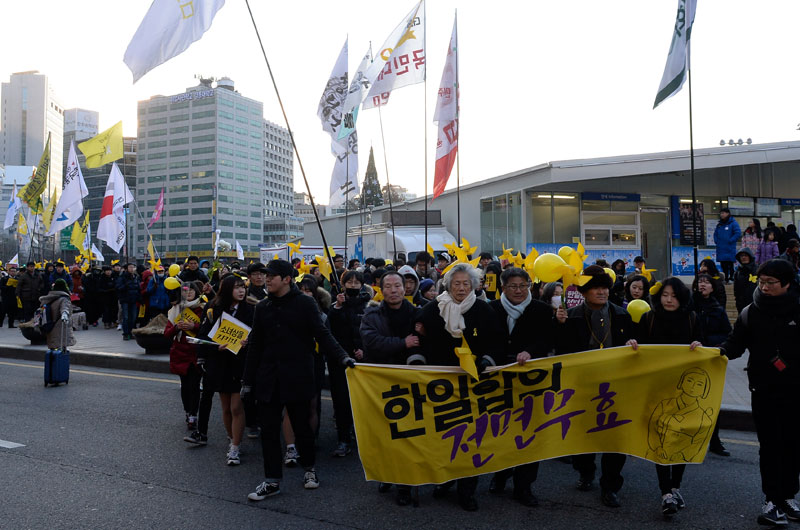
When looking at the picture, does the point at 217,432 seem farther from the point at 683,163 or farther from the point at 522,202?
the point at 683,163

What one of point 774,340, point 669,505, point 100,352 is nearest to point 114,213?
point 100,352

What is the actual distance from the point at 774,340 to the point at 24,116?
168m

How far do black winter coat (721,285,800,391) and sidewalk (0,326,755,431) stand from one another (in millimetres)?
2914

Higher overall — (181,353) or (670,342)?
(670,342)

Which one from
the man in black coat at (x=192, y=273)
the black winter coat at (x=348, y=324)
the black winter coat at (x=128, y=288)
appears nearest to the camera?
the black winter coat at (x=348, y=324)

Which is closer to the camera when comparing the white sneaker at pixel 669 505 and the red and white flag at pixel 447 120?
the white sneaker at pixel 669 505

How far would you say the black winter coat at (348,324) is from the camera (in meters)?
6.74

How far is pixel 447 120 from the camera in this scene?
1476 centimetres

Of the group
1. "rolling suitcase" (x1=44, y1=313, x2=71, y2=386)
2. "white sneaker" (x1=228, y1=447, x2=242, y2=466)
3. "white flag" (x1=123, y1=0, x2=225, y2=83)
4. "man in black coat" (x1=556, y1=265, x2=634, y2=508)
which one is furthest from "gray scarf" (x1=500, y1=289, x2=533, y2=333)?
"rolling suitcase" (x1=44, y1=313, x2=71, y2=386)

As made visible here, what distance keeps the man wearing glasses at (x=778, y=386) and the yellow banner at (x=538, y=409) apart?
45cm

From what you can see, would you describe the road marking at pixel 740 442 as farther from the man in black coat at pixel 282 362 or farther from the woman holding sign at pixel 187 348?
the woman holding sign at pixel 187 348

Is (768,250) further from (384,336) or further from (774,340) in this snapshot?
(384,336)

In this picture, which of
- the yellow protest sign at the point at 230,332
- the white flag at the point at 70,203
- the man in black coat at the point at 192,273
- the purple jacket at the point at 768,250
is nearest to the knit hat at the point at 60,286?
the man in black coat at the point at 192,273

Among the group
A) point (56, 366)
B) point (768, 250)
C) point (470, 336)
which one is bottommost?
point (56, 366)
